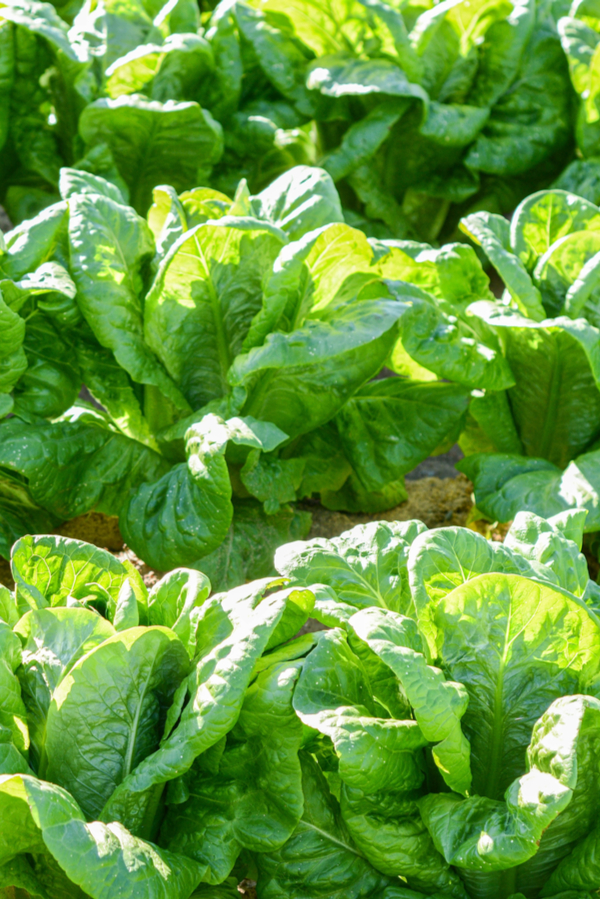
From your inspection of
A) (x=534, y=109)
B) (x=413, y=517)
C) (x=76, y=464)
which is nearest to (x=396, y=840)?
(x=76, y=464)

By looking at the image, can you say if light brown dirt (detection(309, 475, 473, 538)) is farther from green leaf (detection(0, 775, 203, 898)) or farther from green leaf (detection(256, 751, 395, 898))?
green leaf (detection(0, 775, 203, 898))

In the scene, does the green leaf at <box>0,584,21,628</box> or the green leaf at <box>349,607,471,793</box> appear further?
the green leaf at <box>0,584,21,628</box>

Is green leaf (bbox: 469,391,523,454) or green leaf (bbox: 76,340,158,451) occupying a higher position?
green leaf (bbox: 76,340,158,451)

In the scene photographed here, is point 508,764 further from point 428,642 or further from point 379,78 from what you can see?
point 379,78

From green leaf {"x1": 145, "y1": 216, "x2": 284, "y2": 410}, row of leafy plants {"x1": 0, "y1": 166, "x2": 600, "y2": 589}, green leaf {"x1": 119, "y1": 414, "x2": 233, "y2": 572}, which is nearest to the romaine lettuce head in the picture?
green leaf {"x1": 119, "y1": 414, "x2": 233, "y2": 572}

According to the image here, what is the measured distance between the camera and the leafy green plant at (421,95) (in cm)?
486

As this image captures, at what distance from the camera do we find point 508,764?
2.24 metres

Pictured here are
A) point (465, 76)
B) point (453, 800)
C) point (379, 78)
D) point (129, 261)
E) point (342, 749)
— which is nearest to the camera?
point (342, 749)

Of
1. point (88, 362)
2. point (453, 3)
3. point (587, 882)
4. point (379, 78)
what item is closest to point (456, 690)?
point (587, 882)

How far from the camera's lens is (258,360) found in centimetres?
318

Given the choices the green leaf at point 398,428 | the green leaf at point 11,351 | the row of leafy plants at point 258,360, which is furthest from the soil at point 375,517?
the green leaf at point 11,351

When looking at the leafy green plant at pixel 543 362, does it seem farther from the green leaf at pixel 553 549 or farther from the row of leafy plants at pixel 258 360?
the green leaf at pixel 553 549

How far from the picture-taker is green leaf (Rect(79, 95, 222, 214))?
4418mm

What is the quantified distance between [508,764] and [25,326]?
7.14 ft
